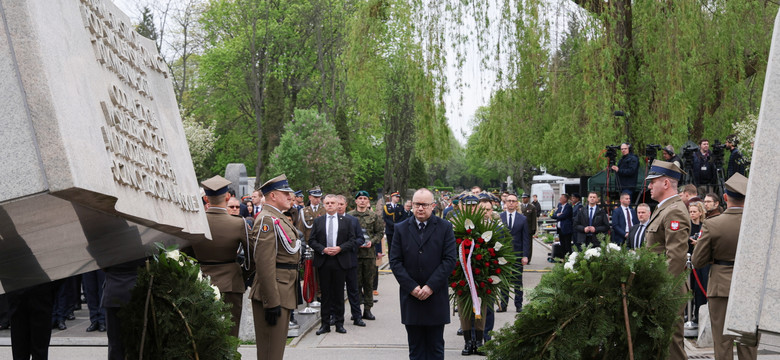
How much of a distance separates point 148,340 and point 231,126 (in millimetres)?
48517

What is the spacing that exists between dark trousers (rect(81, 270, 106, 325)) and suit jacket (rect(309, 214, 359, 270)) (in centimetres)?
300

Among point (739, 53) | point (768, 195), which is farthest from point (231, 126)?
point (768, 195)

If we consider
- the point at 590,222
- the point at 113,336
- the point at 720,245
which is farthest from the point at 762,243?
the point at 590,222

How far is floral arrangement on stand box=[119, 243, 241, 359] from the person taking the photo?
16.4ft

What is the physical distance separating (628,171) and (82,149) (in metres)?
12.5

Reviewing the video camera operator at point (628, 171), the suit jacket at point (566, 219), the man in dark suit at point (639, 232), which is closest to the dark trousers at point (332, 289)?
the man in dark suit at point (639, 232)

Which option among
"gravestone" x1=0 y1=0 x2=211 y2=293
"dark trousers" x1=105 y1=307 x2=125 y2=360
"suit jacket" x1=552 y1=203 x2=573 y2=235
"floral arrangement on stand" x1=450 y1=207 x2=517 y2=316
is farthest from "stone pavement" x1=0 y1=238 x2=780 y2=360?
"suit jacket" x1=552 y1=203 x2=573 y2=235

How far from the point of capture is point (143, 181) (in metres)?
4.92

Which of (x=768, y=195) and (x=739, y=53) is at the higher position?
(x=739, y=53)

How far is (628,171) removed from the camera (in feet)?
48.1

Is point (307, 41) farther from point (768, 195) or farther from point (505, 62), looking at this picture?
point (768, 195)

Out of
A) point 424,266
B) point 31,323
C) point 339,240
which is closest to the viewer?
point 31,323

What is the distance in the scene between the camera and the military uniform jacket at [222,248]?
23.1 feet

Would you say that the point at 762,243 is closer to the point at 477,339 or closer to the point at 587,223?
the point at 477,339
